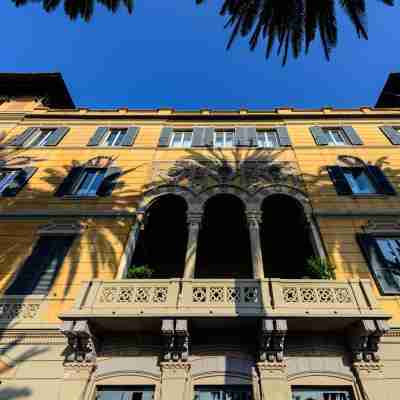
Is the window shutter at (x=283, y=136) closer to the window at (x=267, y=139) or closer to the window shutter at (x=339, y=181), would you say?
the window at (x=267, y=139)

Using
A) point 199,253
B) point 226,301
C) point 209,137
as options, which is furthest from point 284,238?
point 209,137

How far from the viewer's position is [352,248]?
29.4ft

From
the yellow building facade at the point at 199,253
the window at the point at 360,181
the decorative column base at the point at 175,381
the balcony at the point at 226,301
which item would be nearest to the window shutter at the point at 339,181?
the window at the point at 360,181

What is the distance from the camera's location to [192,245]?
908cm

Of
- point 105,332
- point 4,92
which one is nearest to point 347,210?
point 105,332

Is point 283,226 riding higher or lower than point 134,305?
higher

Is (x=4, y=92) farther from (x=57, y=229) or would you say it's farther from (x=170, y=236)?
(x=170, y=236)

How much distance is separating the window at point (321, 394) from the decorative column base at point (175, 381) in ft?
8.42

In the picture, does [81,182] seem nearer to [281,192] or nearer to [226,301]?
[226,301]

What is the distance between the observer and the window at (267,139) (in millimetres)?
14091

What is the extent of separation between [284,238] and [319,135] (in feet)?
20.7

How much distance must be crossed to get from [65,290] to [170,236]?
4925 mm

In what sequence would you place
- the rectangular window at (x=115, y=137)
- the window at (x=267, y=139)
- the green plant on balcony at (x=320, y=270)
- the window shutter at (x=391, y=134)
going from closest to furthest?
the green plant on balcony at (x=320, y=270) < the window shutter at (x=391, y=134) < the window at (x=267, y=139) < the rectangular window at (x=115, y=137)

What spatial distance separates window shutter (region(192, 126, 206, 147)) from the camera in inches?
547
